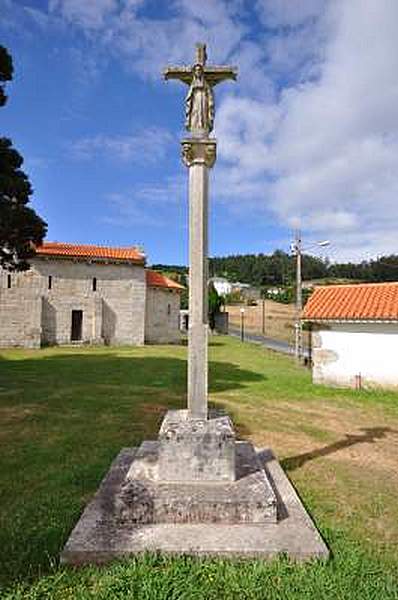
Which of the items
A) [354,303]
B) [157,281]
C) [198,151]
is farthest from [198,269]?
[157,281]

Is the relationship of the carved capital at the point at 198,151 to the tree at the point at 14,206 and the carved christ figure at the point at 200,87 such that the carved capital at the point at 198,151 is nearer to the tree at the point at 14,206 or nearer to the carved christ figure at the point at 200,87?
the carved christ figure at the point at 200,87

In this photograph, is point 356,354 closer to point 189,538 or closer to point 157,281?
point 189,538

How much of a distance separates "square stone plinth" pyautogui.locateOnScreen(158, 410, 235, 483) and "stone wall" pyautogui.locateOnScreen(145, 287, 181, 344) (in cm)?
2993

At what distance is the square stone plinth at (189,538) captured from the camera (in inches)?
148

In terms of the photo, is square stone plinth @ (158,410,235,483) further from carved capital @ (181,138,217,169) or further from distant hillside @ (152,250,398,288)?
distant hillside @ (152,250,398,288)

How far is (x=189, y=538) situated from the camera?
397 cm

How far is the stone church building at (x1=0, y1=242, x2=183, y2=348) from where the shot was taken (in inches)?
1149

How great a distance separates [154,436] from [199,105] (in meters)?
5.26

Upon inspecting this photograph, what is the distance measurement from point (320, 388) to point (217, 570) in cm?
1152

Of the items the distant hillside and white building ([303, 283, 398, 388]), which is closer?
white building ([303, 283, 398, 388])

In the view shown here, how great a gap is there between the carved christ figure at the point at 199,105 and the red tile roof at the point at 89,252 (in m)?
26.6

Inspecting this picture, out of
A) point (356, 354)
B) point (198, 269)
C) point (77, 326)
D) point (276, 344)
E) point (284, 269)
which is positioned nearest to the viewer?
point (198, 269)

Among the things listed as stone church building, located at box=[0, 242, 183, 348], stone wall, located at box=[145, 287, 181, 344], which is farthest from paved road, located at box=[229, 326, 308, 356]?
stone church building, located at box=[0, 242, 183, 348]

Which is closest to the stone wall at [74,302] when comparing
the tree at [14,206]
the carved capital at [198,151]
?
the tree at [14,206]
